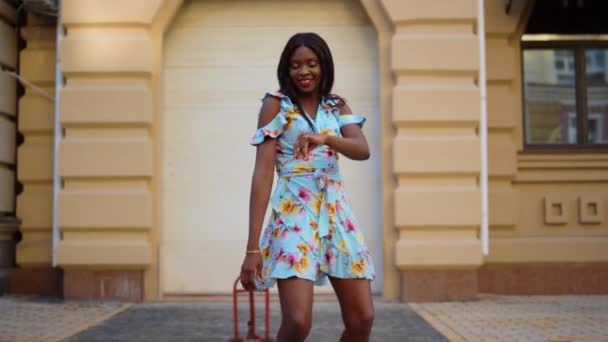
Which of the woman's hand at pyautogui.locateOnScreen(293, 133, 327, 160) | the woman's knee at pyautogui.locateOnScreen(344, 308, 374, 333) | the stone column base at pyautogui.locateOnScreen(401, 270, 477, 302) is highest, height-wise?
the woman's hand at pyautogui.locateOnScreen(293, 133, 327, 160)

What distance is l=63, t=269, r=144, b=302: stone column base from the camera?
296 inches

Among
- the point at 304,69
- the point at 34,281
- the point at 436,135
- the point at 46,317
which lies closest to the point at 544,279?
the point at 436,135

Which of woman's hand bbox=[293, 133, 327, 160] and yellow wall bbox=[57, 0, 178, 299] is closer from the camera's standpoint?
woman's hand bbox=[293, 133, 327, 160]

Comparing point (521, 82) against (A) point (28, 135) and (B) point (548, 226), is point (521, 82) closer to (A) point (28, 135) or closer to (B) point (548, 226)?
(B) point (548, 226)

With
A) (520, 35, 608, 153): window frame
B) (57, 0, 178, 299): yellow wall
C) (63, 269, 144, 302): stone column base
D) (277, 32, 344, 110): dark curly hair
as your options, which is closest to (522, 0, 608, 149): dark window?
(520, 35, 608, 153): window frame

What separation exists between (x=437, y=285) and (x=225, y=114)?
2.86 m

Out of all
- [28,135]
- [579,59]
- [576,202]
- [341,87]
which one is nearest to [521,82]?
[579,59]

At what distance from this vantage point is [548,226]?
808 centimetres

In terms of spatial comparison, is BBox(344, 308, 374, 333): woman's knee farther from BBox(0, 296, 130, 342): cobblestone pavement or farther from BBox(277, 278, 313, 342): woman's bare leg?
BBox(0, 296, 130, 342): cobblestone pavement

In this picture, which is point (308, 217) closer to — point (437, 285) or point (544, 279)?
point (437, 285)

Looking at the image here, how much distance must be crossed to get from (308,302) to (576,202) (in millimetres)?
5612

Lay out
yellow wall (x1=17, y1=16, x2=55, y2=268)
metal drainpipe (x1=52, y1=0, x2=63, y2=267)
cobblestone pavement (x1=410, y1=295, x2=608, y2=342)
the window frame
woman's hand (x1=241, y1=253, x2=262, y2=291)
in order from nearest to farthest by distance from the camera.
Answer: woman's hand (x1=241, y1=253, x2=262, y2=291) → cobblestone pavement (x1=410, y1=295, x2=608, y2=342) → metal drainpipe (x1=52, y1=0, x2=63, y2=267) → yellow wall (x1=17, y1=16, x2=55, y2=268) → the window frame

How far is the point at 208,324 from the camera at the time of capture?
624 centimetres

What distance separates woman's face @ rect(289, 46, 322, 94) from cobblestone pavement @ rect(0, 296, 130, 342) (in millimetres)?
3199
